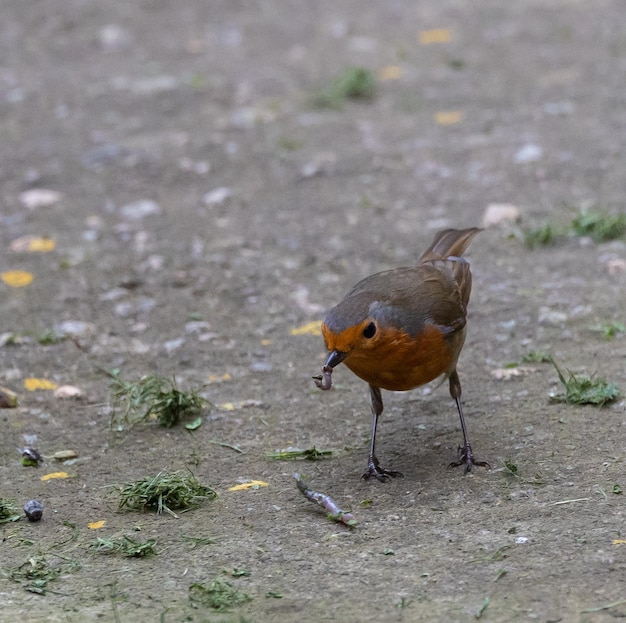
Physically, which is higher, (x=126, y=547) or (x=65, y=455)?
(x=126, y=547)

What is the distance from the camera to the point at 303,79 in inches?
340

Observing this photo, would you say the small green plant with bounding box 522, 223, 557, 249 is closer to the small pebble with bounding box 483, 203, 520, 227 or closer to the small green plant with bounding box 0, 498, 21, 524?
the small pebble with bounding box 483, 203, 520, 227

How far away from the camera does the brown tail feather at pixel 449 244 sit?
478cm

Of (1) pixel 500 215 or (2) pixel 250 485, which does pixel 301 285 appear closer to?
(1) pixel 500 215

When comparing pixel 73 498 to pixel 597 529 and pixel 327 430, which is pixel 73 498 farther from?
pixel 597 529

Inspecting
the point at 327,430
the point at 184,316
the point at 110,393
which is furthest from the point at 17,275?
the point at 327,430

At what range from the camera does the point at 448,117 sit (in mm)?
7801

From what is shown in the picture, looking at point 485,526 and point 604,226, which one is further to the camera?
point 604,226

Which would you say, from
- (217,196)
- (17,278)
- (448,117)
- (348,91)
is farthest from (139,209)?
(448,117)

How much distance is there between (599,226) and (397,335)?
2.54 m

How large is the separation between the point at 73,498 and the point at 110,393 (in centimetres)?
100

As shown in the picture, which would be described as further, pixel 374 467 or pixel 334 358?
pixel 374 467

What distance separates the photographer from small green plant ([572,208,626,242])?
5.83 m

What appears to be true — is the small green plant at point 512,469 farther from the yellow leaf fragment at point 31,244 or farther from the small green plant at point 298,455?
the yellow leaf fragment at point 31,244
